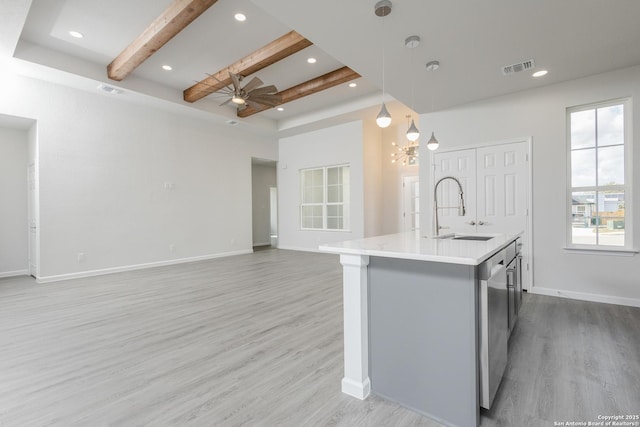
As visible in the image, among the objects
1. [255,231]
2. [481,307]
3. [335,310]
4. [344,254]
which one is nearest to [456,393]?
[481,307]

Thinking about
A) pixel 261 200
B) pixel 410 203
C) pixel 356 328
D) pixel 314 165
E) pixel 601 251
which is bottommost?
pixel 356 328

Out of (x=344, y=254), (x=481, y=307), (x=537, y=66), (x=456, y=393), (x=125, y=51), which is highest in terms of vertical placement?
(x=125, y=51)

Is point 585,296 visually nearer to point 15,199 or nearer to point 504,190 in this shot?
point 504,190

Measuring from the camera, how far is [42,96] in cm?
485

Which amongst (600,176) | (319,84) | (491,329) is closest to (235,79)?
(319,84)

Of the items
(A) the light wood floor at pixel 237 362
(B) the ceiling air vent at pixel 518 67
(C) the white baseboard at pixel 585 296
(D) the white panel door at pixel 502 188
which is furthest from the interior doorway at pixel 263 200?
(C) the white baseboard at pixel 585 296

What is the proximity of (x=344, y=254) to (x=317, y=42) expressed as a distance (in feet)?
7.38

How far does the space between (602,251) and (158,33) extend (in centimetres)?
645

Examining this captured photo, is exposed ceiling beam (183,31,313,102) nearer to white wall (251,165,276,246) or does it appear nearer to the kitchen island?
the kitchen island

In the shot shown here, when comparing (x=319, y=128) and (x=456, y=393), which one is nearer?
(x=456, y=393)

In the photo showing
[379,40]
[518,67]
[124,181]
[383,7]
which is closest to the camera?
[383,7]

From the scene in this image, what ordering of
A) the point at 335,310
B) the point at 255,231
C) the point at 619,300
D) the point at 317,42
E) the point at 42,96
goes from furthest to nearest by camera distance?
the point at 255,231 < the point at 42,96 < the point at 619,300 < the point at 335,310 < the point at 317,42

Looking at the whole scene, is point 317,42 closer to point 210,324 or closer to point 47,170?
point 210,324

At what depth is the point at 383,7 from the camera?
234 cm
